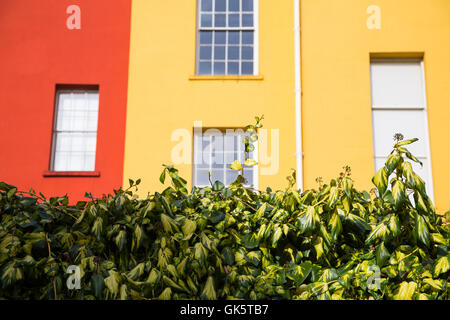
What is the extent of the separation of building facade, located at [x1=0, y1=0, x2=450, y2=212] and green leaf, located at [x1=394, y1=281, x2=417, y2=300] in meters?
5.67

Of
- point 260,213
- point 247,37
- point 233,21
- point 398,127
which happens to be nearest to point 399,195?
point 260,213

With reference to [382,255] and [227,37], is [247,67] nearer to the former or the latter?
[227,37]

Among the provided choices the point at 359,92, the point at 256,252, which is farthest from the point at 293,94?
the point at 256,252

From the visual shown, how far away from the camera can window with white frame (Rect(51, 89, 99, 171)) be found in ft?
28.9

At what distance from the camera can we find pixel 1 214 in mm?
3158

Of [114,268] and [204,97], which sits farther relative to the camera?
[204,97]

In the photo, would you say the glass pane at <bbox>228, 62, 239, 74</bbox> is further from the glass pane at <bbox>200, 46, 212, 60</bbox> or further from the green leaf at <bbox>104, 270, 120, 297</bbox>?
the green leaf at <bbox>104, 270, 120, 297</bbox>

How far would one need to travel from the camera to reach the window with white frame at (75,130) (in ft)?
28.9

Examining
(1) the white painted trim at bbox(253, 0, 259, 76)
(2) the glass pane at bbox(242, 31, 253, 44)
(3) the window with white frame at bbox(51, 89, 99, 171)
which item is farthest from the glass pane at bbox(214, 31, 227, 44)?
(3) the window with white frame at bbox(51, 89, 99, 171)

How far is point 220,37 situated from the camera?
922 cm

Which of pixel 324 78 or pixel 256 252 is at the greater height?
pixel 324 78

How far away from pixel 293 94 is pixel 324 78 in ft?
2.36

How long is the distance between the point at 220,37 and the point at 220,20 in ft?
1.23
